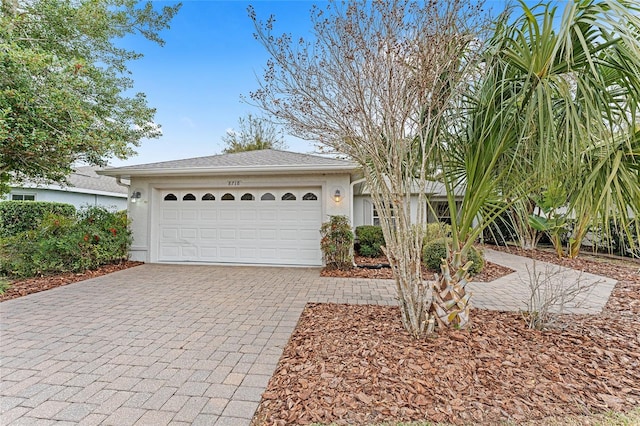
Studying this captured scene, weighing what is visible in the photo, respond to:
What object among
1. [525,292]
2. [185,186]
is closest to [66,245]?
[185,186]

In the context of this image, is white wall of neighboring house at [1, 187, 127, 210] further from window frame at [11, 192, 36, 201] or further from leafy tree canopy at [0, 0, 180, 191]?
leafy tree canopy at [0, 0, 180, 191]

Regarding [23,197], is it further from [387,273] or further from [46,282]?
[387,273]

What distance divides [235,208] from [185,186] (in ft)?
5.45

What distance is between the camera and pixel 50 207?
1212 cm

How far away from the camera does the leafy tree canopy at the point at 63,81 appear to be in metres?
5.41

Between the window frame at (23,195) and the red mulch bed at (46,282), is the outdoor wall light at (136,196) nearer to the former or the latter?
the red mulch bed at (46,282)

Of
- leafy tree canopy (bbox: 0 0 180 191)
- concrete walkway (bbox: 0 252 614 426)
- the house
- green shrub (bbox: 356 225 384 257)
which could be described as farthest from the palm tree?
the house

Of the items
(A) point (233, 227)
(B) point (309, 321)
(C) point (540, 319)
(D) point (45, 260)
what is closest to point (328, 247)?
(A) point (233, 227)

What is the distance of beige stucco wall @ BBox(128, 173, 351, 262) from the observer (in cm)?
822

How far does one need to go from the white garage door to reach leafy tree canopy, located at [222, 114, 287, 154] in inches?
507

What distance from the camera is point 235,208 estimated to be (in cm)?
873

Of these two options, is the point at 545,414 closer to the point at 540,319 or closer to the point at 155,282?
the point at 540,319

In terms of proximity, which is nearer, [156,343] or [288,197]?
[156,343]

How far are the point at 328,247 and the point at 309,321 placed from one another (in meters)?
3.56
